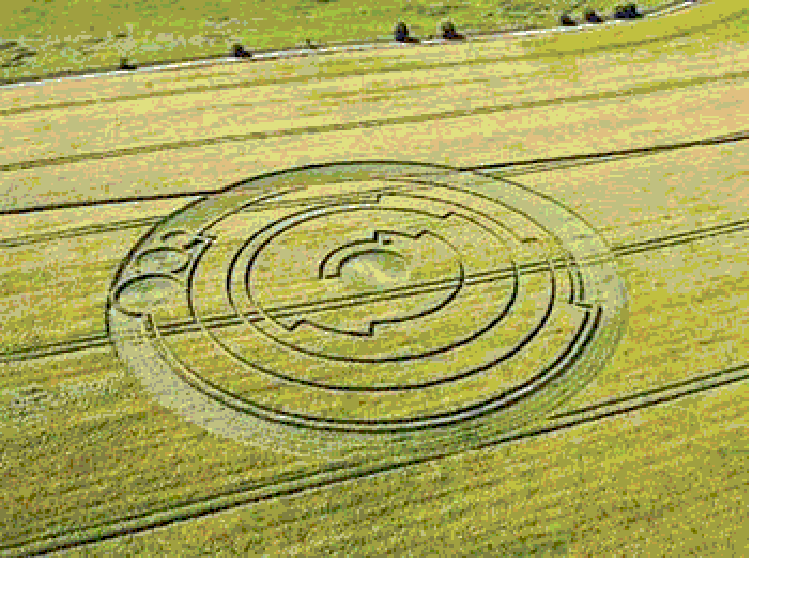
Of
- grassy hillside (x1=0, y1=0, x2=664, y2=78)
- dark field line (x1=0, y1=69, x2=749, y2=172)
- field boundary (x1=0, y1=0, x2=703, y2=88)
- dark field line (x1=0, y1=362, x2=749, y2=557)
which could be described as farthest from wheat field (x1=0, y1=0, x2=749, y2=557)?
grassy hillside (x1=0, y1=0, x2=664, y2=78)

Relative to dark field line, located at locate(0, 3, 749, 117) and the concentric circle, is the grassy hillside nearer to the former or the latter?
dark field line, located at locate(0, 3, 749, 117)

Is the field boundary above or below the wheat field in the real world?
above

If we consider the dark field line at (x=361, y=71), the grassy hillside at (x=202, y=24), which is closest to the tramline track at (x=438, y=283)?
the dark field line at (x=361, y=71)

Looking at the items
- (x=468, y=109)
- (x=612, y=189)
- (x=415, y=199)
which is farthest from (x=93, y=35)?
(x=612, y=189)

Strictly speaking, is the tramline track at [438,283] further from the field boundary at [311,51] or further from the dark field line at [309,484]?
the field boundary at [311,51]

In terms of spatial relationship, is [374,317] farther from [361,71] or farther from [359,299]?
[361,71]

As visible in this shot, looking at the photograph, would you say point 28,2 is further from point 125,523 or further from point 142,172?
point 125,523
